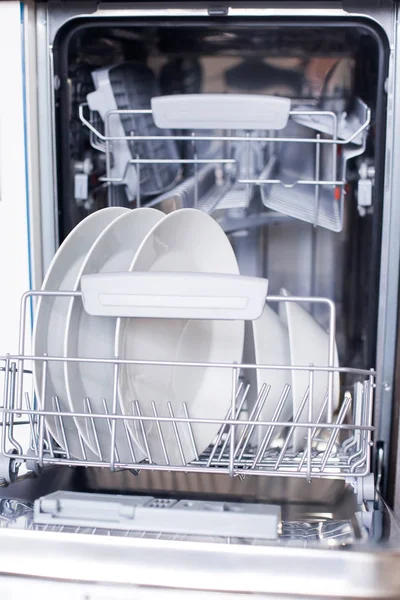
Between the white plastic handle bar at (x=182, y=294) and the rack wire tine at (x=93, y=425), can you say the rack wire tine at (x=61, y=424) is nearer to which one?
the rack wire tine at (x=93, y=425)

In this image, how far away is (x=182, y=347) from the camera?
Answer: 860mm

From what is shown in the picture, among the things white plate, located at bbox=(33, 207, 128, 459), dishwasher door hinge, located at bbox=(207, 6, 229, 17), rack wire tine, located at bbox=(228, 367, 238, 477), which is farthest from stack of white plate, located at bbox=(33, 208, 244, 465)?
dishwasher door hinge, located at bbox=(207, 6, 229, 17)

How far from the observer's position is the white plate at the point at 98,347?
0.75 meters

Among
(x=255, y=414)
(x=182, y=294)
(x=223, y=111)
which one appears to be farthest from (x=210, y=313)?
(x=223, y=111)

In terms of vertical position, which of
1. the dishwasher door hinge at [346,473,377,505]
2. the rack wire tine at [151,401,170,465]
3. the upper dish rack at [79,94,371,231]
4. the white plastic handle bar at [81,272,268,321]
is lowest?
the dishwasher door hinge at [346,473,377,505]

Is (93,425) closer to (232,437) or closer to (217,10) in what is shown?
(232,437)

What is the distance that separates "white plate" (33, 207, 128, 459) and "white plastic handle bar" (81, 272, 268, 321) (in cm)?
14

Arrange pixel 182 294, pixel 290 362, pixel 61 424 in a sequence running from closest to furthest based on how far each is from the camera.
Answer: pixel 182 294 < pixel 61 424 < pixel 290 362

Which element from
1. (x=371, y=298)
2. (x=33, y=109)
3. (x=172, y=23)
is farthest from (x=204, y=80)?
(x=371, y=298)

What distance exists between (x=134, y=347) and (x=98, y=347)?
4cm

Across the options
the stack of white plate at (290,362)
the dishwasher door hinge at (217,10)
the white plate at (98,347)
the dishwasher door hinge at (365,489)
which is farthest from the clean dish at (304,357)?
the dishwasher door hinge at (217,10)

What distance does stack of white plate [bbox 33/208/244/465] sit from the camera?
0.75 metres

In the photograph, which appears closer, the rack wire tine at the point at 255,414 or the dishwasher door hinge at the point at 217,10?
the rack wire tine at the point at 255,414

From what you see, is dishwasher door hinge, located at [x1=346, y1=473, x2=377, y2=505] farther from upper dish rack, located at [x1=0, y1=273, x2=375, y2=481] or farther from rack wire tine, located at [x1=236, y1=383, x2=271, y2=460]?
rack wire tine, located at [x1=236, y1=383, x2=271, y2=460]
